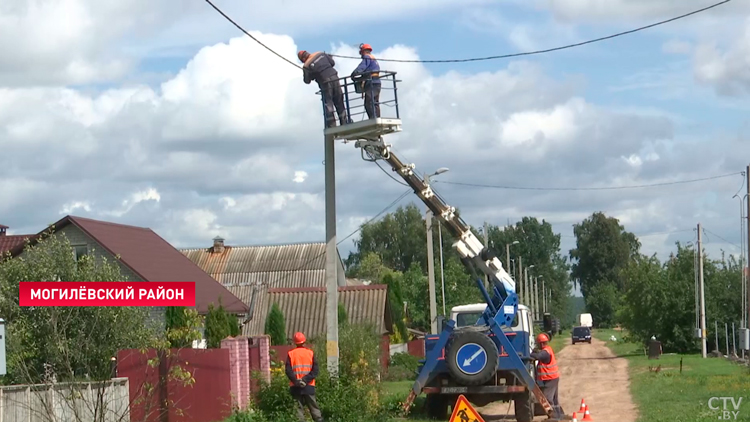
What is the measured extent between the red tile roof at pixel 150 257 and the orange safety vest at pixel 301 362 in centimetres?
1486

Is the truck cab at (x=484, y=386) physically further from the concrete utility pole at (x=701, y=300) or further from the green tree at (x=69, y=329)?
the concrete utility pole at (x=701, y=300)

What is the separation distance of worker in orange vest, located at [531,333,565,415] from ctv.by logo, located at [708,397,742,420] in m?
3.02

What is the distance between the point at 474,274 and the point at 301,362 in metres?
7.25

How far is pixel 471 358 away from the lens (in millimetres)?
19000

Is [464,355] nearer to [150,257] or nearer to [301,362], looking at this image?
[301,362]

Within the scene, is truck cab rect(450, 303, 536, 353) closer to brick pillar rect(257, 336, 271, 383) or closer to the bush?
the bush

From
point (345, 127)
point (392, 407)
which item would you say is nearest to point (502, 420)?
point (392, 407)

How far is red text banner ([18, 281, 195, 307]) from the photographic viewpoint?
1759 centimetres

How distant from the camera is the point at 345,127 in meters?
19.4

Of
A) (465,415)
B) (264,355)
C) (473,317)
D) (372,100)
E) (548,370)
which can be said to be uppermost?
(372,100)

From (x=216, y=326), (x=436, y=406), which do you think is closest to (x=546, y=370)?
(x=436, y=406)

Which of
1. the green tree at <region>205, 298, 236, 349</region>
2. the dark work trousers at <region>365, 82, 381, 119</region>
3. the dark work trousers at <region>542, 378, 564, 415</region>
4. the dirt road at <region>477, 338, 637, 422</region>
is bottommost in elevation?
the dirt road at <region>477, 338, 637, 422</region>

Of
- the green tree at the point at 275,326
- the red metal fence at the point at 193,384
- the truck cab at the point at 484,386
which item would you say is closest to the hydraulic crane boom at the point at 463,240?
the truck cab at the point at 484,386

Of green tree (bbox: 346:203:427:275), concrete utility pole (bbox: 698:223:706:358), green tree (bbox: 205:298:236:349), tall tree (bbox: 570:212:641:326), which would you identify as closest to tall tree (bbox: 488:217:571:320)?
tall tree (bbox: 570:212:641:326)
